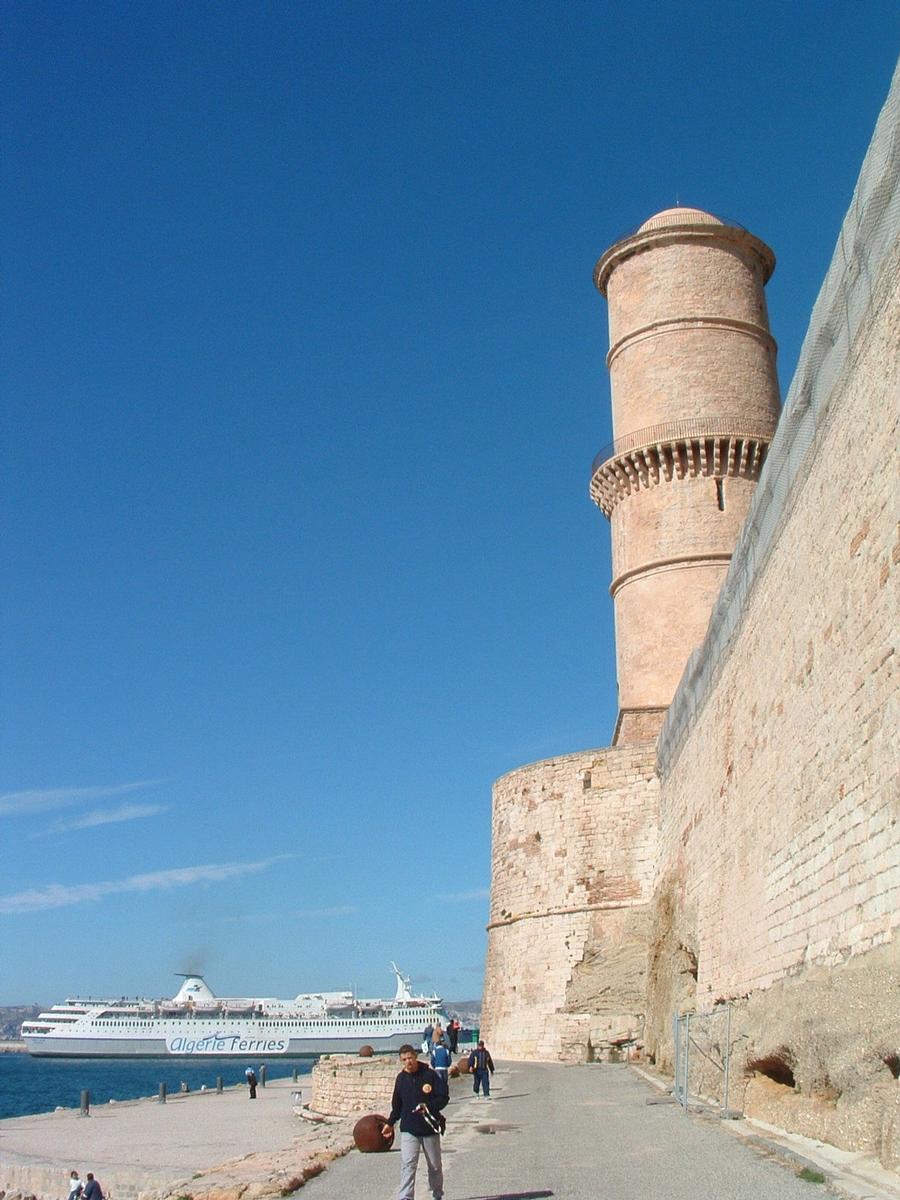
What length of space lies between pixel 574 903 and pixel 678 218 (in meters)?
13.0

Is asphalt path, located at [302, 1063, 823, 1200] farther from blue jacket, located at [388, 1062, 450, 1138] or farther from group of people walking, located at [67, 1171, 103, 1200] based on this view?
group of people walking, located at [67, 1171, 103, 1200]

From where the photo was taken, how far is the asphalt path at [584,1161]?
5391mm

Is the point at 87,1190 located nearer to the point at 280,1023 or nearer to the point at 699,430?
the point at 699,430

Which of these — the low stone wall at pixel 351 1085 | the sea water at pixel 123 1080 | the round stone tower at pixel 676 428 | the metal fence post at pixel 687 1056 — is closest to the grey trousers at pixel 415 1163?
the metal fence post at pixel 687 1056

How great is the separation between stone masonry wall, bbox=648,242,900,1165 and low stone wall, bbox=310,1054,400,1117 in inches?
234

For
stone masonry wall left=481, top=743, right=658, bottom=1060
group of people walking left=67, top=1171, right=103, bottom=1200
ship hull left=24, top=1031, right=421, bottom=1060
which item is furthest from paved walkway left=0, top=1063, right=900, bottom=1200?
ship hull left=24, top=1031, right=421, bottom=1060

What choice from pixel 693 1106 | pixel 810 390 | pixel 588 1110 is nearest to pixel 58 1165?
pixel 588 1110

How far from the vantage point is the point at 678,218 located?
2192 centimetres

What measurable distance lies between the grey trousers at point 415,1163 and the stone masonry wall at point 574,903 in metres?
12.3

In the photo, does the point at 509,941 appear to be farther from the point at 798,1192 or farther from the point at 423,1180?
the point at 798,1192

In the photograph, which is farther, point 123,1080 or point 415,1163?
point 123,1080

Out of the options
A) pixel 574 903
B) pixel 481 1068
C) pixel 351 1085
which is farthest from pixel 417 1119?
pixel 574 903

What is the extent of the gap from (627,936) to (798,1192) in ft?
41.9

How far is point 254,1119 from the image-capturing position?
22875 millimetres
